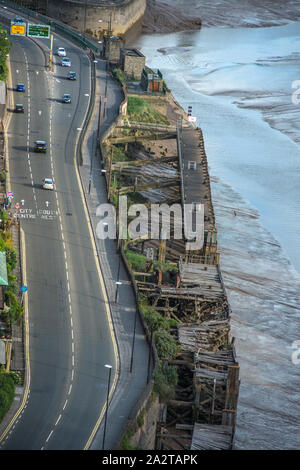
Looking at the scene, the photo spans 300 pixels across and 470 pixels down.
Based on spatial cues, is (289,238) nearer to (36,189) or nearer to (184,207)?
(184,207)

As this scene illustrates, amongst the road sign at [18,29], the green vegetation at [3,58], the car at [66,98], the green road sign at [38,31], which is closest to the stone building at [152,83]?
the green road sign at [38,31]

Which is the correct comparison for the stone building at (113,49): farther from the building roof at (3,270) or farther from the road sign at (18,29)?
the building roof at (3,270)

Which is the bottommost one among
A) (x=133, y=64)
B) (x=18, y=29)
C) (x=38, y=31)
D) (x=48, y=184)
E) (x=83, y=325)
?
(x=133, y=64)

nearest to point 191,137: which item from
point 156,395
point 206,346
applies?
point 206,346

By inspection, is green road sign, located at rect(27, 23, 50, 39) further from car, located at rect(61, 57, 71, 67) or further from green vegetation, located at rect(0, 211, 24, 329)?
green vegetation, located at rect(0, 211, 24, 329)

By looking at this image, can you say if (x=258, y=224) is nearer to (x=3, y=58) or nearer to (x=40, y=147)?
(x=40, y=147)

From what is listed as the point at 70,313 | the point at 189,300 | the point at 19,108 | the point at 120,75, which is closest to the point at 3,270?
the point at 70,313

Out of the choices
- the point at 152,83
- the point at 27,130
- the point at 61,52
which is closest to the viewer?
the point at 27,130
